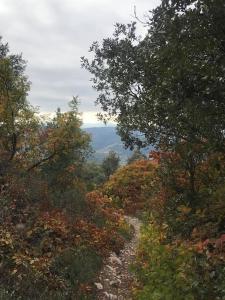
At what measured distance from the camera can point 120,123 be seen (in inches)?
587

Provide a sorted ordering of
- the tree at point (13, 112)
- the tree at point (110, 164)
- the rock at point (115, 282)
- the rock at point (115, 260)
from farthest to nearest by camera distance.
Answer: the tree at point (110, 164) < the tree at point (13, 112) < the rock at point (115, 260) < the rock at point (115, 282)

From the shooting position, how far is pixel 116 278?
13.0 m

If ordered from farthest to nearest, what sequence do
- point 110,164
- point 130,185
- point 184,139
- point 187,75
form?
point 110,164 < point 130,185 < point 184,139 < point 187,75

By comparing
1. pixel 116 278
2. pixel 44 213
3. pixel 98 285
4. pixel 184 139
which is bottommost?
pixel 98 285

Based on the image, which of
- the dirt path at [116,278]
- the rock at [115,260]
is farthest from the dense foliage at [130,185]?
the rock at [115,260]

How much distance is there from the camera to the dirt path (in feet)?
37.9

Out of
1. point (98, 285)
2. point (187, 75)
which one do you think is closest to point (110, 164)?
point (98, 285)

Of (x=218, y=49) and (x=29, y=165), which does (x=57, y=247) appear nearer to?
(x=218, y=49)

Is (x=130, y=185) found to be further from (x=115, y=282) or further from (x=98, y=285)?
(x=98, y=285)

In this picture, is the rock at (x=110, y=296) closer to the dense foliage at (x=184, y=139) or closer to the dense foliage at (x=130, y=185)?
the dense foliage at (x=184, y=139)

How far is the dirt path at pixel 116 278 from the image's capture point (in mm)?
11547

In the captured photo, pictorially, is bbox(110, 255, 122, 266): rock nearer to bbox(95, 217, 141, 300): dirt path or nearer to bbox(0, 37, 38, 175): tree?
bbox(95, 217, 141, 300): dirt path

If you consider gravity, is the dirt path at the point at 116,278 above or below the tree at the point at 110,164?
below

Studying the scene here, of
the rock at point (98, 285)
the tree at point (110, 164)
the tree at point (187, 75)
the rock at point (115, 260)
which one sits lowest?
the rock at point (98, 285)
